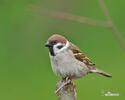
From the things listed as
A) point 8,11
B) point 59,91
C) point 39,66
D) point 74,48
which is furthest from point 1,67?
point 59,91

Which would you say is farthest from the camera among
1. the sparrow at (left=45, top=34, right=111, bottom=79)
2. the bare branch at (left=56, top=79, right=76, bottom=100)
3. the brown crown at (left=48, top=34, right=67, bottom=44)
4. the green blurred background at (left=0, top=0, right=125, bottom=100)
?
the green blurred background at (left=0, top=0, right=125, bottom=100)

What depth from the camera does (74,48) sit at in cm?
493

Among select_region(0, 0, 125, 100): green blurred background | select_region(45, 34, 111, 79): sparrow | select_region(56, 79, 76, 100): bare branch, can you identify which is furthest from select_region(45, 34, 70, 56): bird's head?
select_region(0, 0, 125, 100): green blurred background

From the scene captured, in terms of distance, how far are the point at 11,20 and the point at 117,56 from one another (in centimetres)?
163

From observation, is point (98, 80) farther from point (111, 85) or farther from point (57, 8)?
point (57, 8)

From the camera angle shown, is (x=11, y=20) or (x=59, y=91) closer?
(x=59, y=91)

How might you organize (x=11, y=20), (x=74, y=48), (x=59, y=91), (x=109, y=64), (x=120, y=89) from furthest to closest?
1. (x=11, y=20)
2. (x=109, y=64)
3. (x=120, y=89)
4. (x=74, y=48)
5. (x=59, y=91)

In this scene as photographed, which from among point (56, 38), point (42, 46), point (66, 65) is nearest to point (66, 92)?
point (56, 38)

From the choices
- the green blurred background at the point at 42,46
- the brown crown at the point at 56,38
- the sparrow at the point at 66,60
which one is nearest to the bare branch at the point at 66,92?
the brown crown at the point at 56,38

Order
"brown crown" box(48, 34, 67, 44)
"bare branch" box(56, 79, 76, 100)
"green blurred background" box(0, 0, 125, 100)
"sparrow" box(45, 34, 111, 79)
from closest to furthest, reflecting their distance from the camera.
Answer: "bare branch" box(56, 79, 76, 100)
"brown crown" box(48, 34, 67, 44)
"sparrow" box(45, 34, 111, 79)
"green blurred background" box(0, 0, 125, 100)

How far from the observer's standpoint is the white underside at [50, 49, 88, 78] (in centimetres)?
464

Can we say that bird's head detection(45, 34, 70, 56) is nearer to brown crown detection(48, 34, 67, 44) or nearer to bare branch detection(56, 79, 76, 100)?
brown crown detection(48, 34, 67, 44)

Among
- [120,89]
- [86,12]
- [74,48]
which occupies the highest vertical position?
[86,12]

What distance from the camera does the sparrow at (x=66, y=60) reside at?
4.56 m
